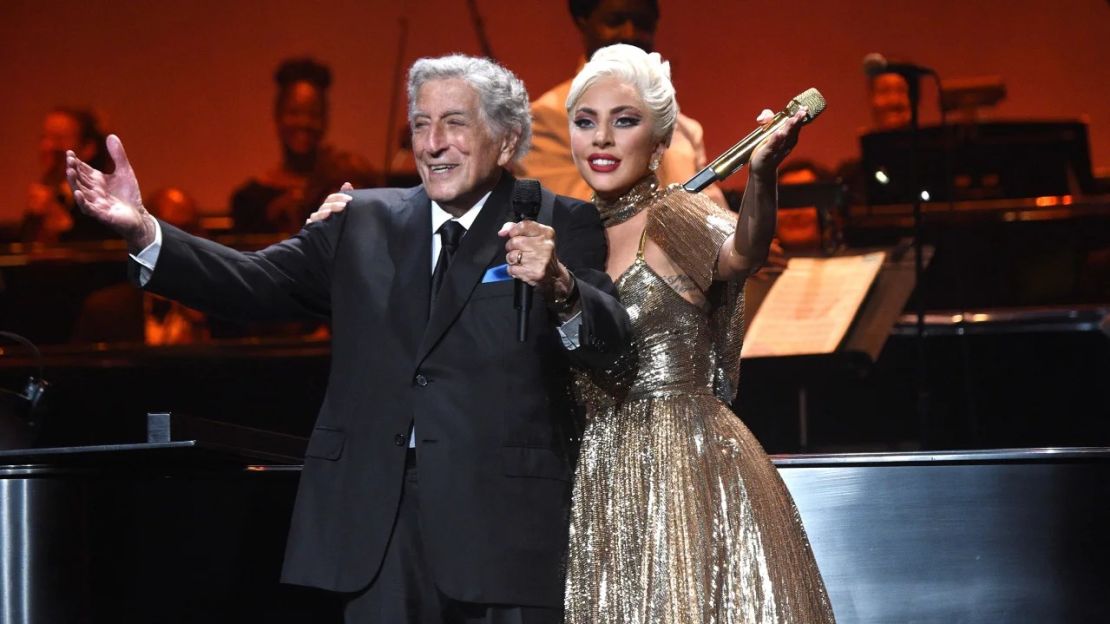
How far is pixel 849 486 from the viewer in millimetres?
3221

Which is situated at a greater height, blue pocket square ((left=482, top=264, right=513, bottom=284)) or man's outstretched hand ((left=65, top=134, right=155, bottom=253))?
man's outstretched hand ((left=65, top=134, right=155, bottom=253))

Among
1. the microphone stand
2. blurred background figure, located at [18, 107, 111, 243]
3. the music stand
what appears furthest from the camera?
blurred background figure, located at [18, 107, 111, 243]

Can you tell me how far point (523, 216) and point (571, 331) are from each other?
0.22 metres

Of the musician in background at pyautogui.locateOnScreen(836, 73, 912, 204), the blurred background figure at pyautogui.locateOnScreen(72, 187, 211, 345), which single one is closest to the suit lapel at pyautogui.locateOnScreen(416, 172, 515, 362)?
the blurred background figure at pyautogui.locateOnScreen(72, 187, 211, 345)

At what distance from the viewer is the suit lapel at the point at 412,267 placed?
2600 millimetres

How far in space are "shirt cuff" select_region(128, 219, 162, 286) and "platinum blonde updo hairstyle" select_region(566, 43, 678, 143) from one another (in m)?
0.86

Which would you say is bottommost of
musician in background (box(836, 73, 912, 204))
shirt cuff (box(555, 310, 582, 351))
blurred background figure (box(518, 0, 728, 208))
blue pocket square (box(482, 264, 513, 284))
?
shirt cuff (box(555, 310, 582, 351))

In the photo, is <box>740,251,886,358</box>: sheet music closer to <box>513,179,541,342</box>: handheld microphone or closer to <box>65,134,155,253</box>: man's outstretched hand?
<box>513,179,541,342</box>: handheld microphone

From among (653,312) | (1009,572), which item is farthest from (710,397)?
(1009,572)

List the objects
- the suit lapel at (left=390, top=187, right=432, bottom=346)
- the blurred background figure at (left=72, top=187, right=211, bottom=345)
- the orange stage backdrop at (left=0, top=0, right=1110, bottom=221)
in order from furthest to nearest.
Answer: the orange stage backdrop at (left=0, top=0, right=1110, bottom=221), the blurred background figure at (left=72, top=187, right=211, bottom=345), the suit lapel at (left=390, top=187, right=432, bottom=346)

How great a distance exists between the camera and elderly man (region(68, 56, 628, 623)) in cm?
A: 248

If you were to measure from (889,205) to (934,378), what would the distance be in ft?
3.48

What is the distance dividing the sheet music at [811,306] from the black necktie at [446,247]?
2066mm

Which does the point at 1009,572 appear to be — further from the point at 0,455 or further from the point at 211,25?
the point at 211,25
